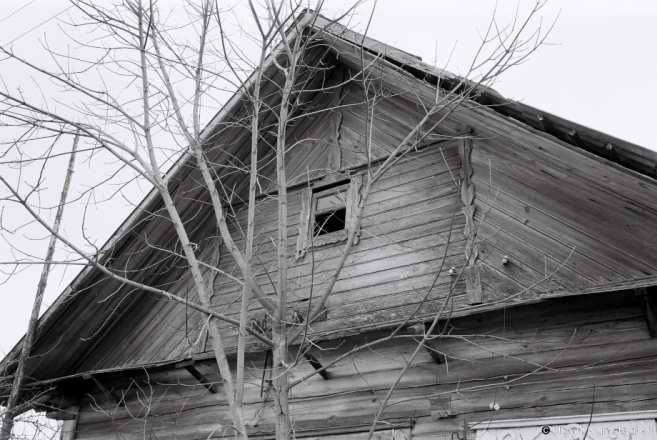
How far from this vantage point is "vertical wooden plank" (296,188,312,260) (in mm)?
7395

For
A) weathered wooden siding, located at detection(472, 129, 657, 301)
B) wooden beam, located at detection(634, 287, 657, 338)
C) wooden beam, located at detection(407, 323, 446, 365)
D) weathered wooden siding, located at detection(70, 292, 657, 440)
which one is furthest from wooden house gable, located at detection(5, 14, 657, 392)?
wooden beam, located at detection(407, 323, 446, 365)

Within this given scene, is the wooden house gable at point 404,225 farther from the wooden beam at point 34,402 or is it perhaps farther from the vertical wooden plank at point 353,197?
the wooden beam at point 34,402

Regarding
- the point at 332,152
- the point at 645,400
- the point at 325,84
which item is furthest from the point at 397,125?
the point at 645,400

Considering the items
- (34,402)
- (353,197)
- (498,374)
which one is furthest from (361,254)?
(34,402)

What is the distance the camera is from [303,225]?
7.59 metres

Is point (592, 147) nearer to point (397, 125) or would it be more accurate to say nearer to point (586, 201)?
point (586, 201)

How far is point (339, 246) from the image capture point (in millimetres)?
7129

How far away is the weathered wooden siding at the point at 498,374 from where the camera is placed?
5062 mm

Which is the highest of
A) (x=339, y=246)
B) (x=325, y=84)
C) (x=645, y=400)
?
(x=325, y=84)

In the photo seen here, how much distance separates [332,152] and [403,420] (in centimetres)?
334

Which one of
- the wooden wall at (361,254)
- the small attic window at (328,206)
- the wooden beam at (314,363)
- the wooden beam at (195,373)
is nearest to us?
the wooden beam at (314,363)

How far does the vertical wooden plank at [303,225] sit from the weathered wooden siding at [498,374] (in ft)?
4.03

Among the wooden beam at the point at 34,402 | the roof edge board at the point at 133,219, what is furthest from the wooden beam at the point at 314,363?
the wooden beam at the point at 34,402

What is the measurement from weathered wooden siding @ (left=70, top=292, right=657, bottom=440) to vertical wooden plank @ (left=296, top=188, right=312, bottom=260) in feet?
4.03
